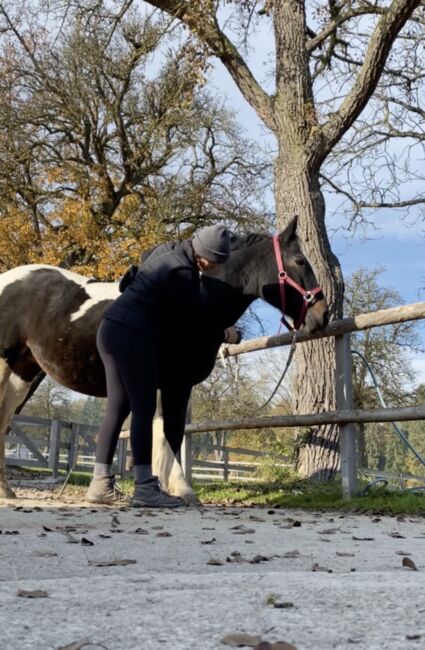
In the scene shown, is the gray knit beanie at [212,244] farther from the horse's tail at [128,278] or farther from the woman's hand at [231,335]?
the woman's hand at [231,335]

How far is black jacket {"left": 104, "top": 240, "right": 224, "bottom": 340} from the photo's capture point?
15.9 feet

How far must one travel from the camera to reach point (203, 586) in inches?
77.4

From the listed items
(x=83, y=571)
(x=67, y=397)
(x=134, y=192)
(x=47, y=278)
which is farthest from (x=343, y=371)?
(x=67, y=397)

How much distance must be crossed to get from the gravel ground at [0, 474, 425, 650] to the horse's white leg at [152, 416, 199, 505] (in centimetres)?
173

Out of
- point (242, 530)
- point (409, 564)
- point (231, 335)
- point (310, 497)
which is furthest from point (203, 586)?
point (310, 497)

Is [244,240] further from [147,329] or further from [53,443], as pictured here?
[53,443]

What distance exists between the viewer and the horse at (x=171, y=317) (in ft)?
16.7

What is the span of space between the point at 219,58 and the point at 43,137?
29.9ft

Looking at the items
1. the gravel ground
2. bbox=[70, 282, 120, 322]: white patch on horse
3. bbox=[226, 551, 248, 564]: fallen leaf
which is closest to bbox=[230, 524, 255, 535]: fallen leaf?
the gravel ground

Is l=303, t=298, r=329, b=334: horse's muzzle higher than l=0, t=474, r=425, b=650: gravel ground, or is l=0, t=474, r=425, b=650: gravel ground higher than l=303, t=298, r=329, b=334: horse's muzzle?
l=303, t=298, r=329, b=334: horse's muzzle

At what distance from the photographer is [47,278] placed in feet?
20.5

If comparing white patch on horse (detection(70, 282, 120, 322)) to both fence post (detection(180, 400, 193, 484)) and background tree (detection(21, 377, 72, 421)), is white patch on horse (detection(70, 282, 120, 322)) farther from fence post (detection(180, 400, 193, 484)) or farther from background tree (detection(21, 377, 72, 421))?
background tree (detection(21, 377, 72, 421))

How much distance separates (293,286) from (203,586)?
328cm

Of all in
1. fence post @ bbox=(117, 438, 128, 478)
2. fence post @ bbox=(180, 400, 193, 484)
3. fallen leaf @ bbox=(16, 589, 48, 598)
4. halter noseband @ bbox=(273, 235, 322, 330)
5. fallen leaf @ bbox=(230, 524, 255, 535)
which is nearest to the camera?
fallen leaf @ bbox=(16, 589, 48, 598)
